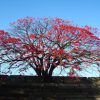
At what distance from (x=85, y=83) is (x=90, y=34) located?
3670 mm

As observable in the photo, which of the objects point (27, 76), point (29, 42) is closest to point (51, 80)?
point (27, 76)

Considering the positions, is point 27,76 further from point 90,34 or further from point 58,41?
point 90,34

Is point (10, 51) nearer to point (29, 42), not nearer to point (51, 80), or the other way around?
point (29, 42)

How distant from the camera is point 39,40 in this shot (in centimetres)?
2122

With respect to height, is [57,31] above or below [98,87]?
above

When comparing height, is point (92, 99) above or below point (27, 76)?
below

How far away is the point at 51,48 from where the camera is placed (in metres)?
21.0

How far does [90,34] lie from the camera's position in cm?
2194

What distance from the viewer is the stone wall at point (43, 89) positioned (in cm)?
2003

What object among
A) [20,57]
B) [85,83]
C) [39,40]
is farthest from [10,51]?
[85,83]

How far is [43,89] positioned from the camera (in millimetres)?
20391

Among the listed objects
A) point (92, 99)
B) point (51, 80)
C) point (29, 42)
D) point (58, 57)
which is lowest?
point (92, 99)

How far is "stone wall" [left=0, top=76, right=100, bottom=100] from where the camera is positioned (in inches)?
789

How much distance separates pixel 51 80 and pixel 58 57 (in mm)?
1977
